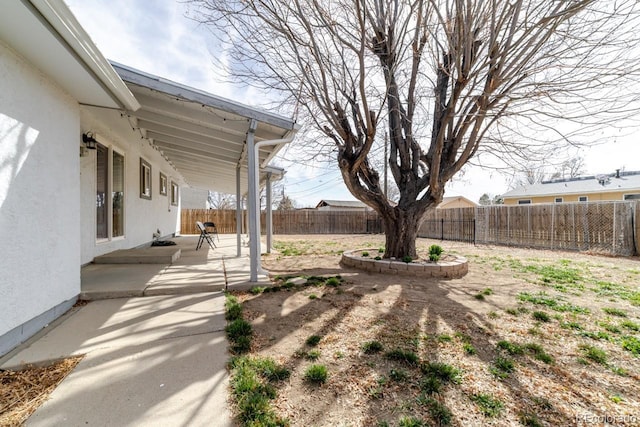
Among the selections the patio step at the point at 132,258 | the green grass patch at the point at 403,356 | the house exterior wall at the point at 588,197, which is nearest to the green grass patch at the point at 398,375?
the green grass patch at the point at 403,356

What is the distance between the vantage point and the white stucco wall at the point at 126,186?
4.52 meters

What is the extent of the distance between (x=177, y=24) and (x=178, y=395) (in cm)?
538

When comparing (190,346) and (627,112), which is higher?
(627,112)

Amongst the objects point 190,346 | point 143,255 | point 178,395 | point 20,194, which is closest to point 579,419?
point 178,395

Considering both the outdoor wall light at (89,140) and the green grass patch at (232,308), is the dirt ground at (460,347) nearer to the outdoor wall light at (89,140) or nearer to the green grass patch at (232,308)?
the green grass patch at (232,308)

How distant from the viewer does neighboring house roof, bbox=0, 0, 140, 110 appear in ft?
6.13

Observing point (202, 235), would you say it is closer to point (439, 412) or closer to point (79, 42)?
point (79, 42)

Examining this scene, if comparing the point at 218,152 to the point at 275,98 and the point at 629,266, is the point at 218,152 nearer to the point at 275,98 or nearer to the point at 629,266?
the point at 275,98

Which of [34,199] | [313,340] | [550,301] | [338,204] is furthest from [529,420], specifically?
[338,204]

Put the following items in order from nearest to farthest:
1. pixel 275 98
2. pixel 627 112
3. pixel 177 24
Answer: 1. pixel 627 112
2. pixel 177 24
3. pixel 275 98

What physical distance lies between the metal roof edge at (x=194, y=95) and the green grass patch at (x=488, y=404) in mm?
3816

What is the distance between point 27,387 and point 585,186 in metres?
25.9

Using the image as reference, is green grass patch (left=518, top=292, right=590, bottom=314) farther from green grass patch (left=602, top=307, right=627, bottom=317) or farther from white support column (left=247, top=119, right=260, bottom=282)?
white support column (left=247, top=119, right=260, bottom=282)

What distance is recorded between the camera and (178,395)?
171 cm
